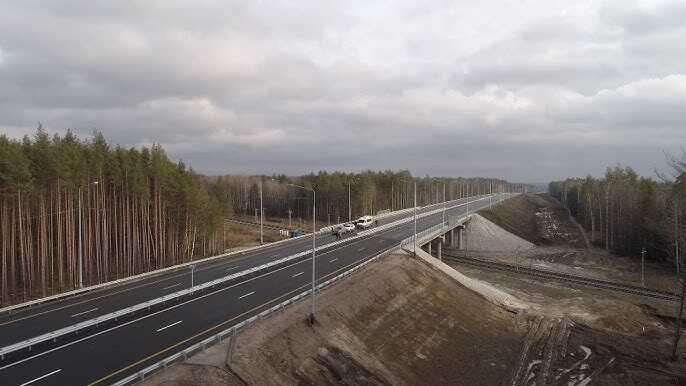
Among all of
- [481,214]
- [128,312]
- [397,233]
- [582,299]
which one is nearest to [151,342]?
Result: [128,312]

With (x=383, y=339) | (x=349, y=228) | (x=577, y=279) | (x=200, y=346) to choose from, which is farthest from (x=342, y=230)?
(x=200, y=346)

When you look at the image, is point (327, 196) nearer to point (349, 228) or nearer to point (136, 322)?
point (349, 228)

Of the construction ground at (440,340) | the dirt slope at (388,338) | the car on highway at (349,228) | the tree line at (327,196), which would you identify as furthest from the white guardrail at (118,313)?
the tree line at (327,196)

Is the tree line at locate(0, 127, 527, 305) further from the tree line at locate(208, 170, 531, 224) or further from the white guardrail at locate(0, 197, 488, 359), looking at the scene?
the tree line at locate(208, 170, 531, 224)

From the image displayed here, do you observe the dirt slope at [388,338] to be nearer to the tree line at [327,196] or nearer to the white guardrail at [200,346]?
the white guardrail at [200,346]

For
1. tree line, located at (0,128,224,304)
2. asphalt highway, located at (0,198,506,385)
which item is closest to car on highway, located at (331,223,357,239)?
tree line, located at (0,128,224,304)

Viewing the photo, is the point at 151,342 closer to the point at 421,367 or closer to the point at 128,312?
the point at 128,312

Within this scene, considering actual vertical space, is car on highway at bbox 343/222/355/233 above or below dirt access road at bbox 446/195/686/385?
above
